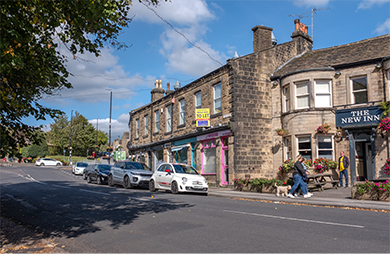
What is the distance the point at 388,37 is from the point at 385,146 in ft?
22.3

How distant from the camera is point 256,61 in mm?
21531

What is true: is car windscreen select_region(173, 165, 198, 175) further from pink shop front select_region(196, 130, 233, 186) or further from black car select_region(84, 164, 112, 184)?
black car select_region(84, 164, 112, 184)

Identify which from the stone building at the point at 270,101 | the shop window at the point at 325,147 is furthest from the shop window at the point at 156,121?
the shop window at the point at 325,147

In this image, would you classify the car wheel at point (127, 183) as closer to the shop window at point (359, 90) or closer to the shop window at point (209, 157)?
the shop window at point (209, 157)

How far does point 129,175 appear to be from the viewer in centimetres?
1983

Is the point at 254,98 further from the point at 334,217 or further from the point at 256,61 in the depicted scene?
the point at 334,217

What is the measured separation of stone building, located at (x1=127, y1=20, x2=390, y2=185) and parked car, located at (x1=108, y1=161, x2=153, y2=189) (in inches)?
186

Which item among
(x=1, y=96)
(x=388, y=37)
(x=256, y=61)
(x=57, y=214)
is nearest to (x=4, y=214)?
(x=57, y=214)

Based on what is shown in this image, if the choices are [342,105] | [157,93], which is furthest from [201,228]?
[157,93]

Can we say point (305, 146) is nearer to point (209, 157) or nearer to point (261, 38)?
point (209, 157)

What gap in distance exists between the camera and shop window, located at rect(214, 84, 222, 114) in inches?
876

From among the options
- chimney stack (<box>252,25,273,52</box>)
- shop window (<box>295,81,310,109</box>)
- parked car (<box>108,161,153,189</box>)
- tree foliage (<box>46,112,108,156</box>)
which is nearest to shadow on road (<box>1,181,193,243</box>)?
parked car (<box>108,161,153,189</box>)

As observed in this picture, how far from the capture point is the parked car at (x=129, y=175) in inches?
766

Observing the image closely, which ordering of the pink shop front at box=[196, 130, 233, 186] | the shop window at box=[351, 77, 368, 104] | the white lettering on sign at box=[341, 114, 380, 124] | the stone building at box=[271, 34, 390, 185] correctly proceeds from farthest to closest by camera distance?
the pink shop front at box=[196, 130, 233, 186] < the shop window at box=[351, 77, 368, 104] < the stone building at box=[271, 34, 390, 185] < the white lettering on sign at box=[341, 114, 380, 124]
